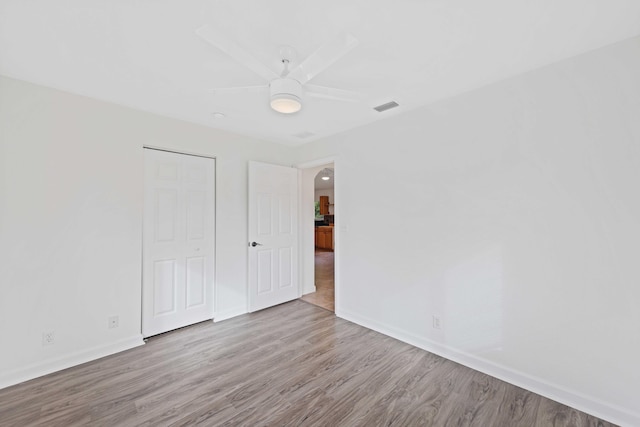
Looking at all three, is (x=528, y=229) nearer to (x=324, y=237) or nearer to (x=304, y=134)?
(x=304, y=134)

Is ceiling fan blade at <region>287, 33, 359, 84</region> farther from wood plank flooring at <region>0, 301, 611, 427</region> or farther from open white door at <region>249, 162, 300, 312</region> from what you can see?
wood plank flooring at <region>0, 301, 611, 427</region>

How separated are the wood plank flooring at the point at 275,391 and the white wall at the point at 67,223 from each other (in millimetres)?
296

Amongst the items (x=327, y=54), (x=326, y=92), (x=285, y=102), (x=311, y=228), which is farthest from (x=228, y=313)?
(x=327, y=54)

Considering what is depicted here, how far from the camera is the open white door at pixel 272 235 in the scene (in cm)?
356

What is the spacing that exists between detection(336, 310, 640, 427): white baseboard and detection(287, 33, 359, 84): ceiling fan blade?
2.60 m

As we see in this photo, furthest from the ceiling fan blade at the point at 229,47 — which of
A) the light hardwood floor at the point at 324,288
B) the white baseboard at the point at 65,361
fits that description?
the light hardwood floor at the point at 324,288

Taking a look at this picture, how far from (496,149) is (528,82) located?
1.74 ft

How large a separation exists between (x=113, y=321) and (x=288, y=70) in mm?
2797

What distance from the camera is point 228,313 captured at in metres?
3.36

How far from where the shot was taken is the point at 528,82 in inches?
81.0

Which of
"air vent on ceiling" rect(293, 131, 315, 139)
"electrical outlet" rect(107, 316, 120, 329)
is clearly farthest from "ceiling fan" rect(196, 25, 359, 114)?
"electrical outlet" rect(107, 316, 120, 329)

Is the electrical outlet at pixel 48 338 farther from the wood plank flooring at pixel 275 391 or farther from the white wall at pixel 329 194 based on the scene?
the white wall at pixel 329 194

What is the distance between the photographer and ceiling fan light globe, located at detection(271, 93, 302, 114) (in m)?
1.73

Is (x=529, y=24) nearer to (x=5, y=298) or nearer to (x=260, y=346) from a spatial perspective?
(x=260, y=346)
